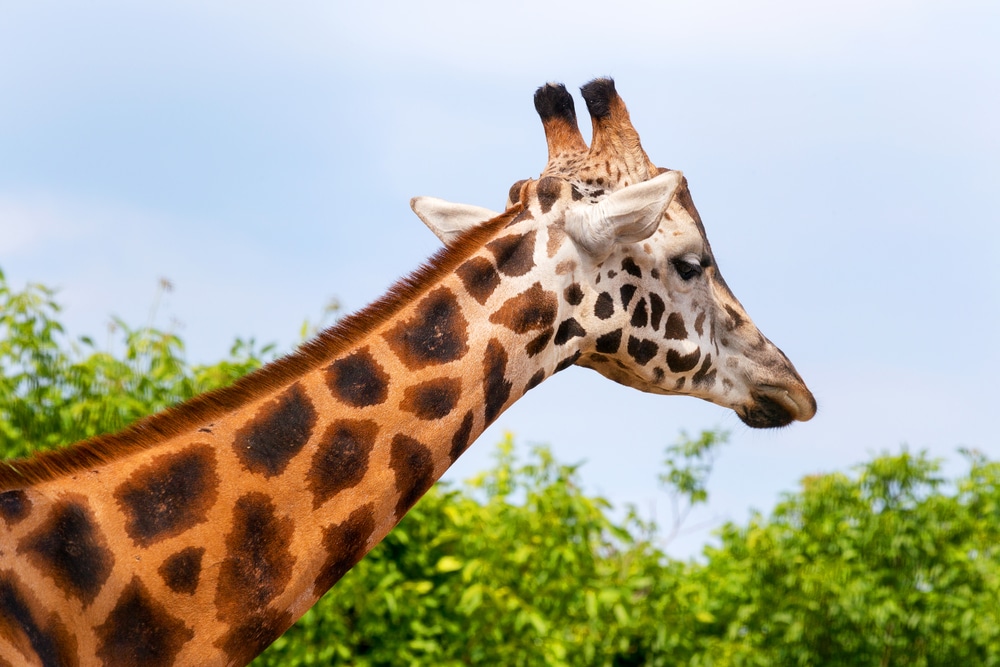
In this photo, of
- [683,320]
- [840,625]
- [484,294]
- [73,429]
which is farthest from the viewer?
[840,625]

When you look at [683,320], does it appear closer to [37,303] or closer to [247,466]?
[247,466]

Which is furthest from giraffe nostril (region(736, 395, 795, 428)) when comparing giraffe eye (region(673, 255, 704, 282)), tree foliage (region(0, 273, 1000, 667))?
tree foliage (region(0, 273, 1000, 667))

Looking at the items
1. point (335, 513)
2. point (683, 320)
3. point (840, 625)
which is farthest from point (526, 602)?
point (335, 513)

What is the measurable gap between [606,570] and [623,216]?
22.9ft

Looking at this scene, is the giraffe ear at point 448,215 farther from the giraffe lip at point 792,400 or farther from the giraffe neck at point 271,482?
the giraffe lip at point 792,400

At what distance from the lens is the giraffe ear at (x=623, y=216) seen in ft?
13.4

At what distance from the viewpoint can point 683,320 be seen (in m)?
4.43

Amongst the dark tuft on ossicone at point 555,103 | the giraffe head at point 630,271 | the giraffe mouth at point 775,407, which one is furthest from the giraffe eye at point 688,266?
the dark tuft on ossicone at point 555,103

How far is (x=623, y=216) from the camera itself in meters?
4.09

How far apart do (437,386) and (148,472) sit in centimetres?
89

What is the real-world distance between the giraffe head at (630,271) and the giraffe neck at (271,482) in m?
0.09

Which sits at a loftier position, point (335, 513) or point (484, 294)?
point (484, 294)

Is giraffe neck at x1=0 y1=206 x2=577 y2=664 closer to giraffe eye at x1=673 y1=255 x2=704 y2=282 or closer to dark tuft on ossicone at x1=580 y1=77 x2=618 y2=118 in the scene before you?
giraffe eye at x1=673 y1=255 x2=704 y2=282

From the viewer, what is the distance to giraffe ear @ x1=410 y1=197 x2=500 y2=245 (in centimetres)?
466
